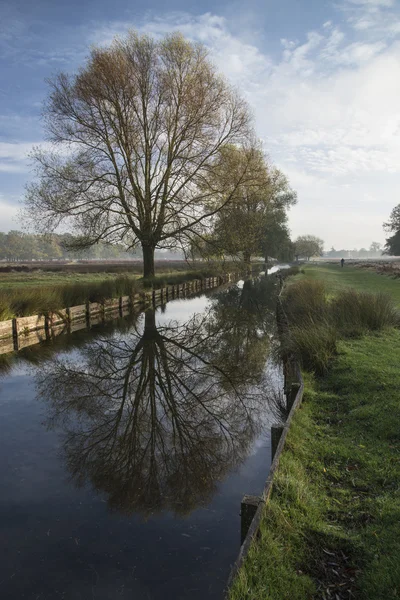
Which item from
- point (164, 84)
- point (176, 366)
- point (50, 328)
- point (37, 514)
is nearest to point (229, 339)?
point (176, 366)

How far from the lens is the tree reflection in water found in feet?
13.9

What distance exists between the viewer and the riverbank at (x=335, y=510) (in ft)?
8.48

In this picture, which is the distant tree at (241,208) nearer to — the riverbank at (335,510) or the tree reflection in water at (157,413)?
the tree reflection in water at (157,413)

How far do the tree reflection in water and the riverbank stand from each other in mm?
923

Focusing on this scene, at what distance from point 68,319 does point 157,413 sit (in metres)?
8.74

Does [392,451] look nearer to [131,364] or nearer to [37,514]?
[37,514]

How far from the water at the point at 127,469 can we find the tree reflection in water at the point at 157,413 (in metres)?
0.02

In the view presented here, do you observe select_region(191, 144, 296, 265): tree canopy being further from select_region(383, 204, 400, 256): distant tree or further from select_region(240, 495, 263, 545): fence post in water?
select_region(383, 204, 400, 256): distant tree

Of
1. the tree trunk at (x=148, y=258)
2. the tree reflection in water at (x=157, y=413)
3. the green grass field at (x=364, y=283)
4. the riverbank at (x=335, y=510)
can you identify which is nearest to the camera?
the riverbank at (x=335, y=510)

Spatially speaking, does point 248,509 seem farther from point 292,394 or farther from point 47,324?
point 47,324

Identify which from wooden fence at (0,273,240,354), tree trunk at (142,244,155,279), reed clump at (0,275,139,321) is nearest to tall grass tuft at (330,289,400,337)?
wooden fence at (0,273,240,354)

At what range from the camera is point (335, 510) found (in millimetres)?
3432

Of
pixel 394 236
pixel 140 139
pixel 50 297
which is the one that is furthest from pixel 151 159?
pixel 394 236

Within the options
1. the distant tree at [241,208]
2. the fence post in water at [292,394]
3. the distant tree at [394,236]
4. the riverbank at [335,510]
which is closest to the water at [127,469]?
the fence post in water at [292,394]
